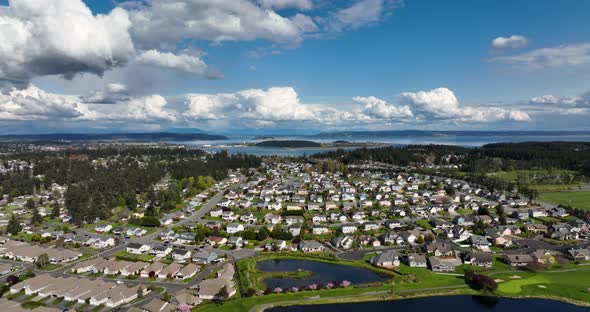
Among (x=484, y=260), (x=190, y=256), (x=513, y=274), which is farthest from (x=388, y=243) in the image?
(x=190, y=256)

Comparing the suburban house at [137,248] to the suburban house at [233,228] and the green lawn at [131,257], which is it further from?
the suburban house at [233,228]

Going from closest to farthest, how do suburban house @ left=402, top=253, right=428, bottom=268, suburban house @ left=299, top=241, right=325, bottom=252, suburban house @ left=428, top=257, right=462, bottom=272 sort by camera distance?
suburban house @ left=428, top=257, right=462, bottom=272 < suburban house @ left=402, top=253, right=428, bottom=268 < suburban house @ left=299, top=241, right=325, bottom=252

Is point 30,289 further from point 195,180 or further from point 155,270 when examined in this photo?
point 195,180

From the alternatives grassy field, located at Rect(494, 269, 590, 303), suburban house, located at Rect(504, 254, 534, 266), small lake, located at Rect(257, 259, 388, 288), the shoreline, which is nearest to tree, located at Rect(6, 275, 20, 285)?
small lake, located at Rect(257, 259, 388, 288)

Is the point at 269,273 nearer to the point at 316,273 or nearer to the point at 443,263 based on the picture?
the point at 316,273

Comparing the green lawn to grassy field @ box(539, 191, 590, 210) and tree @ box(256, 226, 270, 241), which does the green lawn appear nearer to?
tree @ box(256, 226, 270, 241)

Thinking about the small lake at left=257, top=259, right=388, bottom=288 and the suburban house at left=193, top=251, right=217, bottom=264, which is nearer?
the small lake at left=257, top=259, right=388, bottom=288

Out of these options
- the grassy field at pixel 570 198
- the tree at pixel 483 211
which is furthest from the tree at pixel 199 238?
the grassy field at pixel 570 198
